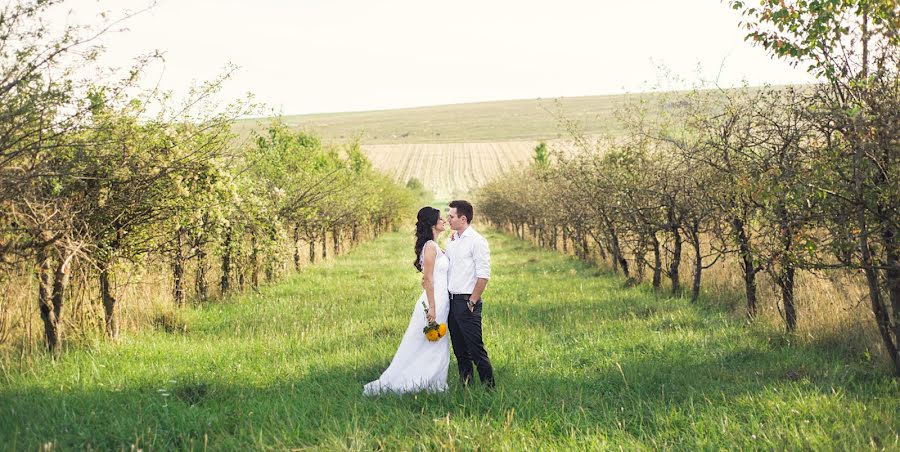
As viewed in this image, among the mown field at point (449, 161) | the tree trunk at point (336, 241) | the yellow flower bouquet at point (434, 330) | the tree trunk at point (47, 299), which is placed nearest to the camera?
the yellow flower bouquet at point (434, 330)

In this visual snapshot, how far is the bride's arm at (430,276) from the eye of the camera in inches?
274

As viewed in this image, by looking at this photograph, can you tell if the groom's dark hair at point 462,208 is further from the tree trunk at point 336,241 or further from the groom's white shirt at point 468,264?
the tree trunk at point 336,241

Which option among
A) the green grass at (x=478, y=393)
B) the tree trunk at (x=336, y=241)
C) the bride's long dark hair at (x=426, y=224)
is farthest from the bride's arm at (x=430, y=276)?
the tree trunk at (x=336, y=241)

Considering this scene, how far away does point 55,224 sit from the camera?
24.4 feet

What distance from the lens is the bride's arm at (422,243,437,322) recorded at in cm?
696

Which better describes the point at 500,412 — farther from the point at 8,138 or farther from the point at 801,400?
the point at 8,138

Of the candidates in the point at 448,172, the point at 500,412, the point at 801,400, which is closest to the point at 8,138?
the point at 500,412

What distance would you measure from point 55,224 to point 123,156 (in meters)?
1.03

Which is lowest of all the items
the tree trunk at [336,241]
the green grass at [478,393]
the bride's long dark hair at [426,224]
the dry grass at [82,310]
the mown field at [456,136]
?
the tree trunk at [336,241]

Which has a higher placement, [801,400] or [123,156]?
[123,156]

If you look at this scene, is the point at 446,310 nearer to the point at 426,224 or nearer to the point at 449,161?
the point at 426,224

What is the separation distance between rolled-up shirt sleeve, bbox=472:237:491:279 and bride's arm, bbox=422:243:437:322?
16.7 inches

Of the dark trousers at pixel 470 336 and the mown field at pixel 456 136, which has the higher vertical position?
the mown field at pixel 456 136

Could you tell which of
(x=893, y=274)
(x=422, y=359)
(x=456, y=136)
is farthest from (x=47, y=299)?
(x=456, y=136)
